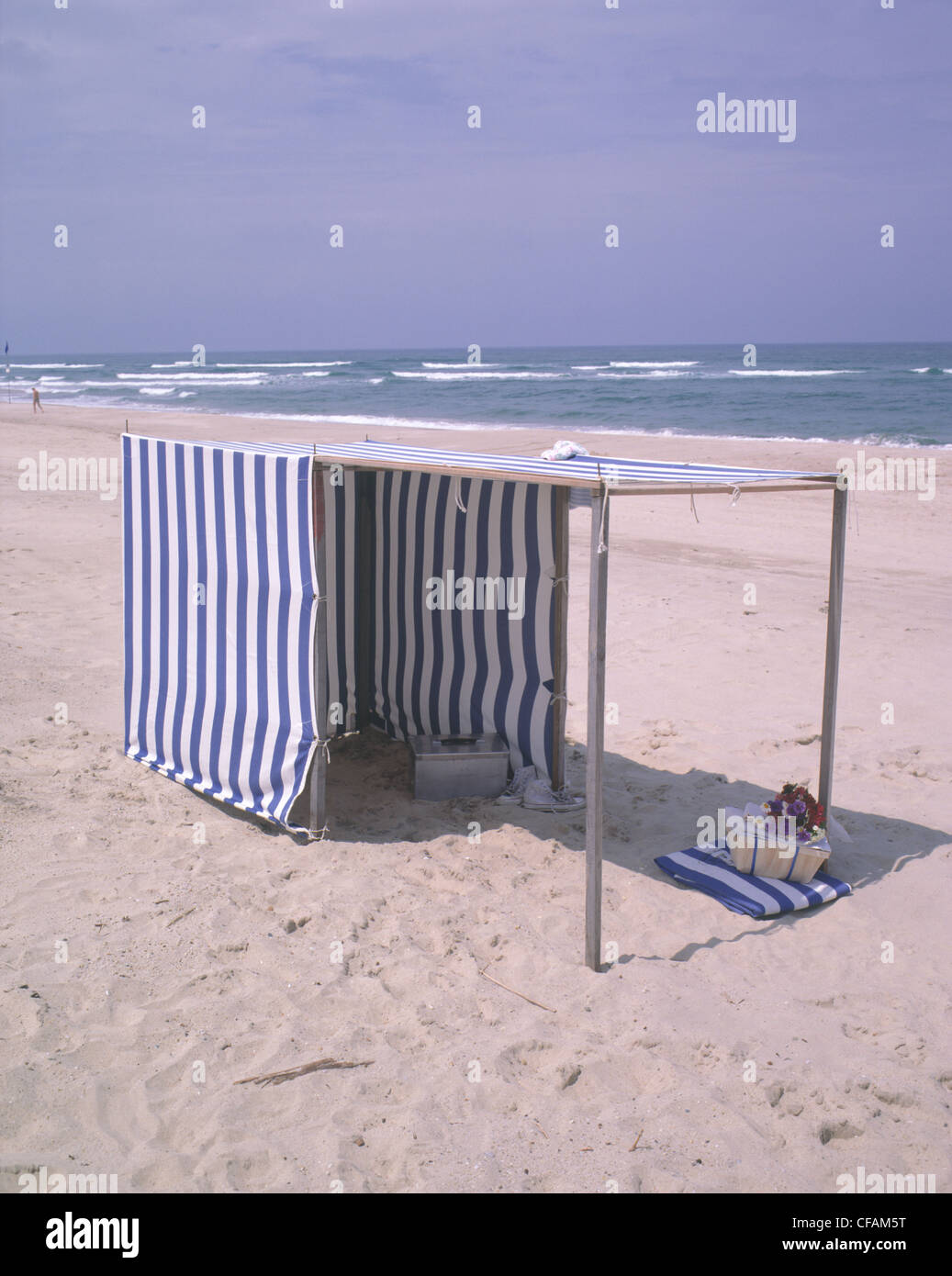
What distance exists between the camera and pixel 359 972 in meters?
3.77

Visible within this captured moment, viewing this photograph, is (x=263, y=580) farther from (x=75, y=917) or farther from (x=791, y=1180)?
(x=791, y=1180)

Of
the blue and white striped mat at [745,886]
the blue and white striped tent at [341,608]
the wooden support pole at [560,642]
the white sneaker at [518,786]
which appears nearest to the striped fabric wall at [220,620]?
the blue and white striped tent at [341,608]

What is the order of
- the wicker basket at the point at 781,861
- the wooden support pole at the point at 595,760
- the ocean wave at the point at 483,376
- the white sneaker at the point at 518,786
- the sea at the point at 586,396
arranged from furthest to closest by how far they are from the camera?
the ocean wave at the point at 483,376 < the sea at the point at 586,396 < the white sneaker at the point at 518,786 < the wicker basket at the point at 781,861 < the wooden support pole at the point at 595,760

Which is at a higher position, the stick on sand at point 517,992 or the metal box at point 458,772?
the metal box at point 458,772

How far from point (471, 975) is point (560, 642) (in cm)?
200

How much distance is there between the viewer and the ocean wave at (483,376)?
4841 cm

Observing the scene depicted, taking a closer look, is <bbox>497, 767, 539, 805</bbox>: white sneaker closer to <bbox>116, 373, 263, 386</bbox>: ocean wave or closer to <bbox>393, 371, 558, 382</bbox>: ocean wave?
<bbox>393, 371, 558, 382</bbox>: ocean wave

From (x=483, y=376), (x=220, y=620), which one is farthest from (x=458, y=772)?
(x=483, y=376)

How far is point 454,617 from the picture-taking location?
5770 millimetres

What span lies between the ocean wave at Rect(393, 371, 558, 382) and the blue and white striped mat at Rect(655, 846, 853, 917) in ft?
144

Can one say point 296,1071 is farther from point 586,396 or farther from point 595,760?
point 586,396

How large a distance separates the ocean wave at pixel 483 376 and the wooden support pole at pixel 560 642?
43017 mm

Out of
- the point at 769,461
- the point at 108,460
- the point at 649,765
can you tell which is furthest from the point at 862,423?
the point at 649,765

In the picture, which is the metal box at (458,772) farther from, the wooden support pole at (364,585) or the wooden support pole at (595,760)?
the wooden support pole at (595,760)
